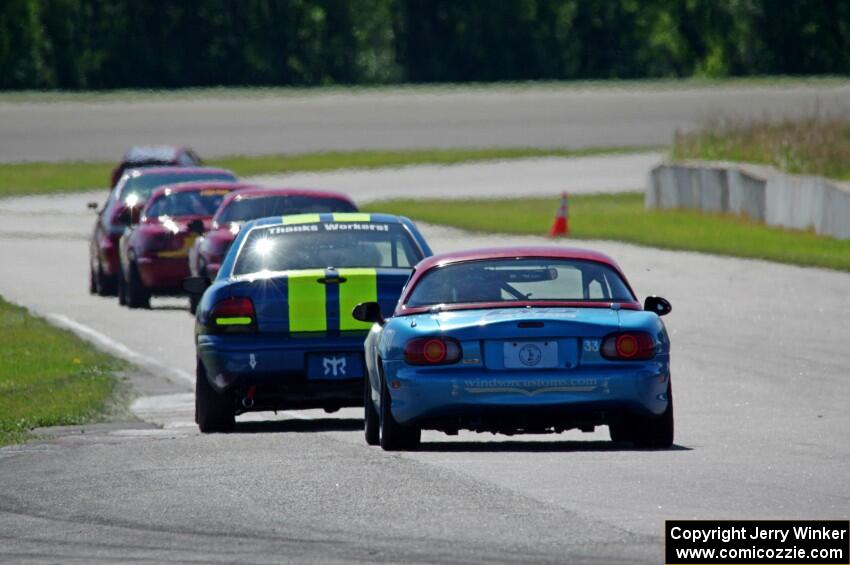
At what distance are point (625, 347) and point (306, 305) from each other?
304 cm

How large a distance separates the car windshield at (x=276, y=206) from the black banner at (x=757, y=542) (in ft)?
44.7

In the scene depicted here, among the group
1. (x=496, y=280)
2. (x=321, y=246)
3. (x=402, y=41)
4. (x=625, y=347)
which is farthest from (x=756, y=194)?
(x=402, y=41)

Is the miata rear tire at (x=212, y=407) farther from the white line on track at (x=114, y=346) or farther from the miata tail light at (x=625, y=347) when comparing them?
the white line on track at (x=114, y=346)

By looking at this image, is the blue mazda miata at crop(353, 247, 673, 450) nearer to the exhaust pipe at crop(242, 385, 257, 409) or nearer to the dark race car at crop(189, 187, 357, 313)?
the exhaust pipe at crop(242, 385, 257, 409)

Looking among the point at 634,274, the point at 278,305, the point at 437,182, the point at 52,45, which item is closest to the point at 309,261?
the point at 278,305

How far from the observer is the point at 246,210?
23.7 metres

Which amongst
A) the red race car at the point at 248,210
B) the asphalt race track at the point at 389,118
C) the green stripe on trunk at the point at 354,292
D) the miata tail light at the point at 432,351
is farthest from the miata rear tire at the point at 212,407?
the asphalt race track at the point at 389,118

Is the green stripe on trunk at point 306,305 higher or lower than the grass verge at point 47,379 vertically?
higher

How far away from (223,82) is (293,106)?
13.6 metres

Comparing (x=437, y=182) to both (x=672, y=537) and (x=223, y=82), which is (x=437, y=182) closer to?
(x=223, y=82)

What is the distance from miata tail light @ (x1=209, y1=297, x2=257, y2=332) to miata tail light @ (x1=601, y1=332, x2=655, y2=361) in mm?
3115

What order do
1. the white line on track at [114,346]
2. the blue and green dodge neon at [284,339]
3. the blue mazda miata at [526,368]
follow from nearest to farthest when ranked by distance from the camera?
1. the blue mazda miata at [526,368]
2. the blue and green dodge neon at [284,339]
3. the white line on track at [114,346]

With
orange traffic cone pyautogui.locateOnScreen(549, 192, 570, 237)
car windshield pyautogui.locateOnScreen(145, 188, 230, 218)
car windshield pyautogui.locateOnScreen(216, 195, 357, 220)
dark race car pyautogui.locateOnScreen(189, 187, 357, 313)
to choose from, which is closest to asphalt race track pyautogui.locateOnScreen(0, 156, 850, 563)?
dark race car pyautogui.locateOnScreen(189, 187, 357, 313)

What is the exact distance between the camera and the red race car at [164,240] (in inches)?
995
